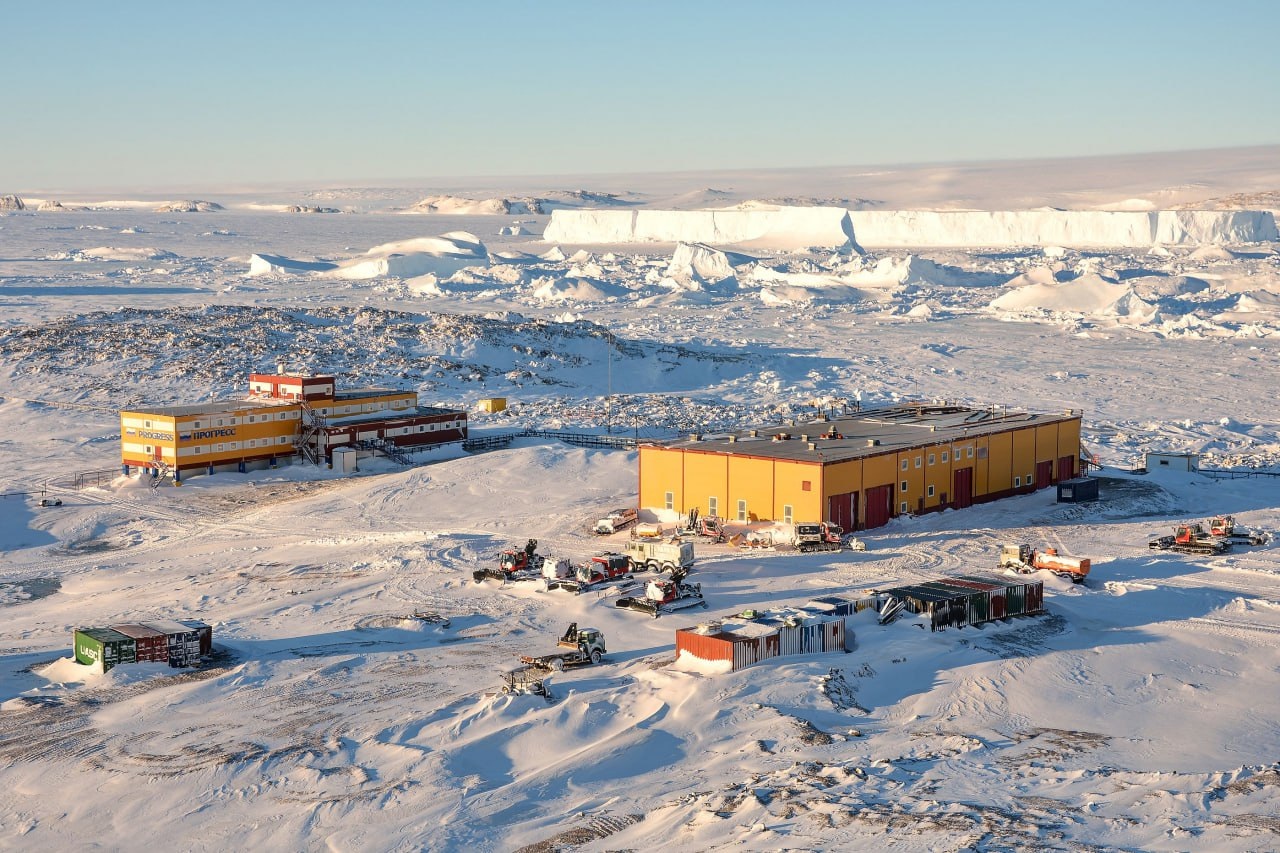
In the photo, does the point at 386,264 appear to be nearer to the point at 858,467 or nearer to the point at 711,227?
the point at 711,227

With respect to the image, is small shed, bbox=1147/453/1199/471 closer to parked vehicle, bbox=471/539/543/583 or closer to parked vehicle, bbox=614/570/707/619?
parked vehicle, bbox=614/570/707/619

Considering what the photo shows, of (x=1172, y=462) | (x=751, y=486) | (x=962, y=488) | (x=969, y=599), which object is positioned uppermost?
(x=751, y=486)

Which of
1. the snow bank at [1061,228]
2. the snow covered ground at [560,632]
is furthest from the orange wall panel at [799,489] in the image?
the snow bank at [1061,228]

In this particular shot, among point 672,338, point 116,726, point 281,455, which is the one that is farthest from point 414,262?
point 116,726

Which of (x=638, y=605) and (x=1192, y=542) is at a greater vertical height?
(x=638, y=605)

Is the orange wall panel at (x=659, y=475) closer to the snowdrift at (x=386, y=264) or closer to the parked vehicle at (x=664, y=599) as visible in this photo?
the parked vehicle at (x=664, y=599)

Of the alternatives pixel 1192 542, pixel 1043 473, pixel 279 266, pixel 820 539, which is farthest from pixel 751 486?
pixel 279 266

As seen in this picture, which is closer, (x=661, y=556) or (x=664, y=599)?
(x=664, y=599)
